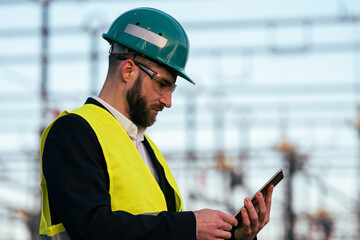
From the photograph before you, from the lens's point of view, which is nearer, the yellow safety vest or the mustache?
the yellow safety vest

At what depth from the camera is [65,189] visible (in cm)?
286

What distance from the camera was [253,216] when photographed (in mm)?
3254

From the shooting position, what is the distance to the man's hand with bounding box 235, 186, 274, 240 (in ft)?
10.6

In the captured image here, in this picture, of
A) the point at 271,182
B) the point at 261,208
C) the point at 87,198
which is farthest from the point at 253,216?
the point at 87,198

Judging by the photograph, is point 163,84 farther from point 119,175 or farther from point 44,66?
point 44,66

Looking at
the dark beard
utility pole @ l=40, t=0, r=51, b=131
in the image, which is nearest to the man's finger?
the dark beard

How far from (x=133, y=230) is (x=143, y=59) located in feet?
2.82

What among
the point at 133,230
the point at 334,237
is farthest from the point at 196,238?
the point at 334,237

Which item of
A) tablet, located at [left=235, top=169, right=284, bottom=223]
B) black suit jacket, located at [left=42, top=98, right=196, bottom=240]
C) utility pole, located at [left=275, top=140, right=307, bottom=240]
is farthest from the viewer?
utility pole, located at [left=275, top=140, right=307, bottom=240]

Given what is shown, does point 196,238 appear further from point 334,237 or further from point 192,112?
point 192,112

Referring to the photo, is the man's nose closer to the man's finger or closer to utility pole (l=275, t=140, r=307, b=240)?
the man's finger

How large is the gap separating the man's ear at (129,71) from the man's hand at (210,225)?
0.73 m

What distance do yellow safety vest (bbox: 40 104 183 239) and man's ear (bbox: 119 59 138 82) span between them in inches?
7.4

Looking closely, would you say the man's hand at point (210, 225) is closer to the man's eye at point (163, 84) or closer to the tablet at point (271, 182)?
the tablet at point (271, 182)
